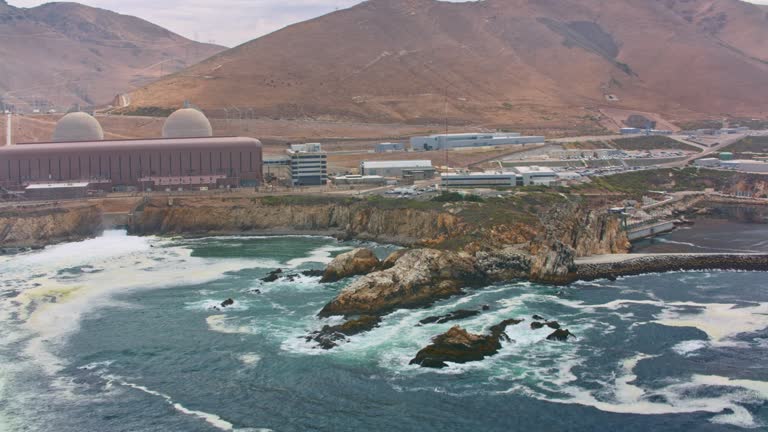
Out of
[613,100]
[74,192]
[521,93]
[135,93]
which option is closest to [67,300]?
[74,192]

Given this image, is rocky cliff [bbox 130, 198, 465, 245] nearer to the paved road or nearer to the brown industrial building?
the brown industrial building

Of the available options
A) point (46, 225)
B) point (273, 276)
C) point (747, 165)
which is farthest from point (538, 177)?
point (46, 225)

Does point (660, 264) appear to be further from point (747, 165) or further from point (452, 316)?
point (747, 165)

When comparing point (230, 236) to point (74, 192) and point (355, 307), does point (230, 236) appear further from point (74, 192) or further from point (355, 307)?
point (355, 307)

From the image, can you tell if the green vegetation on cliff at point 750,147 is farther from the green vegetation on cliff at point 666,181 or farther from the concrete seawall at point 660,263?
the concrete seawall at point 660,263

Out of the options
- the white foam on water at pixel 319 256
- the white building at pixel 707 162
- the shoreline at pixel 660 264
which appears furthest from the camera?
the white building at pixel 707 162

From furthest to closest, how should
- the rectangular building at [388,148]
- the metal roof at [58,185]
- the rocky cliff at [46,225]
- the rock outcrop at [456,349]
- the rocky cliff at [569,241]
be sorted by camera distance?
the rectangular building at [388,148] → the metal roof at [58,185] → the rocky cliff at [46,225] → the rocky cliff at [569,241] → the rock outcrop at [456,349]

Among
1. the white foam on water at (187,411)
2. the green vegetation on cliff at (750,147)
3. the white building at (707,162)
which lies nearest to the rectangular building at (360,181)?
the white building at (707,162)
